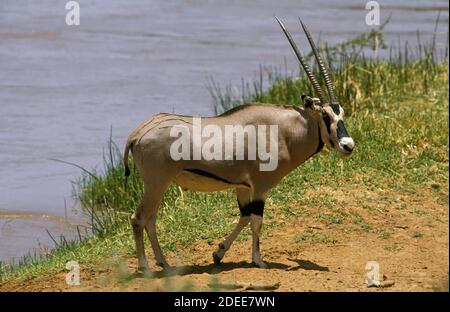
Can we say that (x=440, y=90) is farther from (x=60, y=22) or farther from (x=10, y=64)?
(x=60, y=22)

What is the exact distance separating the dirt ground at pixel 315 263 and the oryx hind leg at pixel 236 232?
0.08 m

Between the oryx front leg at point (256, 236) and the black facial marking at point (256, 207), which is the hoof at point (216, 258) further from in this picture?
the black facial marking at point (256, 207)

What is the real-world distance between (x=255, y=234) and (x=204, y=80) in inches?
360

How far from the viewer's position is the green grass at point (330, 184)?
986 centimetres

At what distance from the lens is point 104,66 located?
18.6m

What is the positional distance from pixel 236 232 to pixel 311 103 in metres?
1.07

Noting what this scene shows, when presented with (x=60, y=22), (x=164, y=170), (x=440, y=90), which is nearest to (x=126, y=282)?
(x=164, y=170)

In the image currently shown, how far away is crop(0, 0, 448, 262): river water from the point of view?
521 inches

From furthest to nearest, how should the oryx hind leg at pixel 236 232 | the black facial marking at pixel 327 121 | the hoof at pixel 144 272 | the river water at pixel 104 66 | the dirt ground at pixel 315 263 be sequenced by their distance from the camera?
the river water at pixel 104 66, the oryx hind leg at pixel 236 232, the black facial marking at pixel 327 121, the hoof at pixel 144 272, the dirt ground at pixel 315 263

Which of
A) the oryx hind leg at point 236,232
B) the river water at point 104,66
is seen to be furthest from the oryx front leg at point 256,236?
the river water at point 104,66

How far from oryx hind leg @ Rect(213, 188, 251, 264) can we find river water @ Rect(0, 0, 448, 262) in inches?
109

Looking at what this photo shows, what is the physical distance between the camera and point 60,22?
21.6 meters

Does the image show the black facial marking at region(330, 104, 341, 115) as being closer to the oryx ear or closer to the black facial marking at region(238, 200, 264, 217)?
the oryx ear

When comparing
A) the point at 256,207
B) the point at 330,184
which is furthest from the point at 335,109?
the point at 330,184
